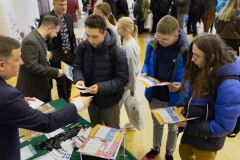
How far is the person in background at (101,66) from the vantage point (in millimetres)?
2098

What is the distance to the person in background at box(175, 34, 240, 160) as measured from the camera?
1527 mm

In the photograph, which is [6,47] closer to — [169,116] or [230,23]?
[169,116]

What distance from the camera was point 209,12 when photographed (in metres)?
7.36

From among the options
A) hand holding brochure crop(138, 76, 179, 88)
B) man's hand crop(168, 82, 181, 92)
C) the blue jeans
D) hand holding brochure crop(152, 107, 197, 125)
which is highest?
hand holding brochure crop(138, 76, 179, 88)

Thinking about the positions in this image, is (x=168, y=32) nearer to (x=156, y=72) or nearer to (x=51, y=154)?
(x=156, y=72)

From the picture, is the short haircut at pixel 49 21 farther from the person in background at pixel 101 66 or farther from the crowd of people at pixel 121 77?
the person in background at pixel 101 66

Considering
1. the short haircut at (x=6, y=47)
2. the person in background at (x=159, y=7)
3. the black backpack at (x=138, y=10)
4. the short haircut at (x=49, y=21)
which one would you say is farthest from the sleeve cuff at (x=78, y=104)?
the black backpack at (x=138, y=10)

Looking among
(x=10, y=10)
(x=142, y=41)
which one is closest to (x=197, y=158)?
(x=10, y=10)

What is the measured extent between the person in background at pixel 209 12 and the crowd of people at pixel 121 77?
482 cm

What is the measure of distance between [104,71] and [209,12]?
20.5ft

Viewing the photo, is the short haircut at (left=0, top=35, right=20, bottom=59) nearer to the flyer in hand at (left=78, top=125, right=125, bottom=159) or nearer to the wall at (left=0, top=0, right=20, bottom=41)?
the flyer in hand at (left=78, top=125, right=125, bottom=159)

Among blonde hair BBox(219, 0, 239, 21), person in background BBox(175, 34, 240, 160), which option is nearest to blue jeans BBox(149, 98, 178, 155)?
person in background BBox(175, 34, 240, 160)

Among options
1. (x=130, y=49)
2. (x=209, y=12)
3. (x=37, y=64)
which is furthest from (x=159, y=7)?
(x=37, y=64)

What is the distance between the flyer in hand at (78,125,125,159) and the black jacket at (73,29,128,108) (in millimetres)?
403
